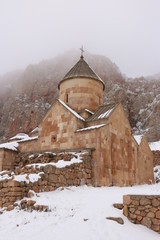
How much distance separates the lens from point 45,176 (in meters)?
6.97

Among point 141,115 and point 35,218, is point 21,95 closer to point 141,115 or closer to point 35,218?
point 141,115

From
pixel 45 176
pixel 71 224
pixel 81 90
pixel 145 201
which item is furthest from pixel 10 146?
pixel 145 201

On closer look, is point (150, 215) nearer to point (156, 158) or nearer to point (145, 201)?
point (145, 201)

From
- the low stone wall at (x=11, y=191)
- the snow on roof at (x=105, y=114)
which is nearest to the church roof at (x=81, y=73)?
the snow on roof at (x=105, y=114)

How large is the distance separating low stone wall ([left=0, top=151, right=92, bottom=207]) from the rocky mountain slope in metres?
26.3

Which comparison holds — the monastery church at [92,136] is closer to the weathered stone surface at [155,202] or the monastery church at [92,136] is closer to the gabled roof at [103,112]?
the gabled roof at [103,112]

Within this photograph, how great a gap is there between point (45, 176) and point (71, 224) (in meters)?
2.81

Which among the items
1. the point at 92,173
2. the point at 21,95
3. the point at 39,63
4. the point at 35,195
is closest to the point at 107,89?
the point at 21,95

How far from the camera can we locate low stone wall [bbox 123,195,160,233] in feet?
14.5

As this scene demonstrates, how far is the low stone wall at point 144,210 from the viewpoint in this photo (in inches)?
174

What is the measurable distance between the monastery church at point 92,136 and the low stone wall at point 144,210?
14.3ft

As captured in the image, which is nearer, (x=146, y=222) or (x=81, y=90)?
(x=146, y=222)

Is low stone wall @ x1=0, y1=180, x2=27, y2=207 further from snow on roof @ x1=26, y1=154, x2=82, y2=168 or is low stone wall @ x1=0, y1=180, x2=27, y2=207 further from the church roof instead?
the church roof

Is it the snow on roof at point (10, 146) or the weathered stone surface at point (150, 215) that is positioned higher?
the snow on roof at point (10, 146)
